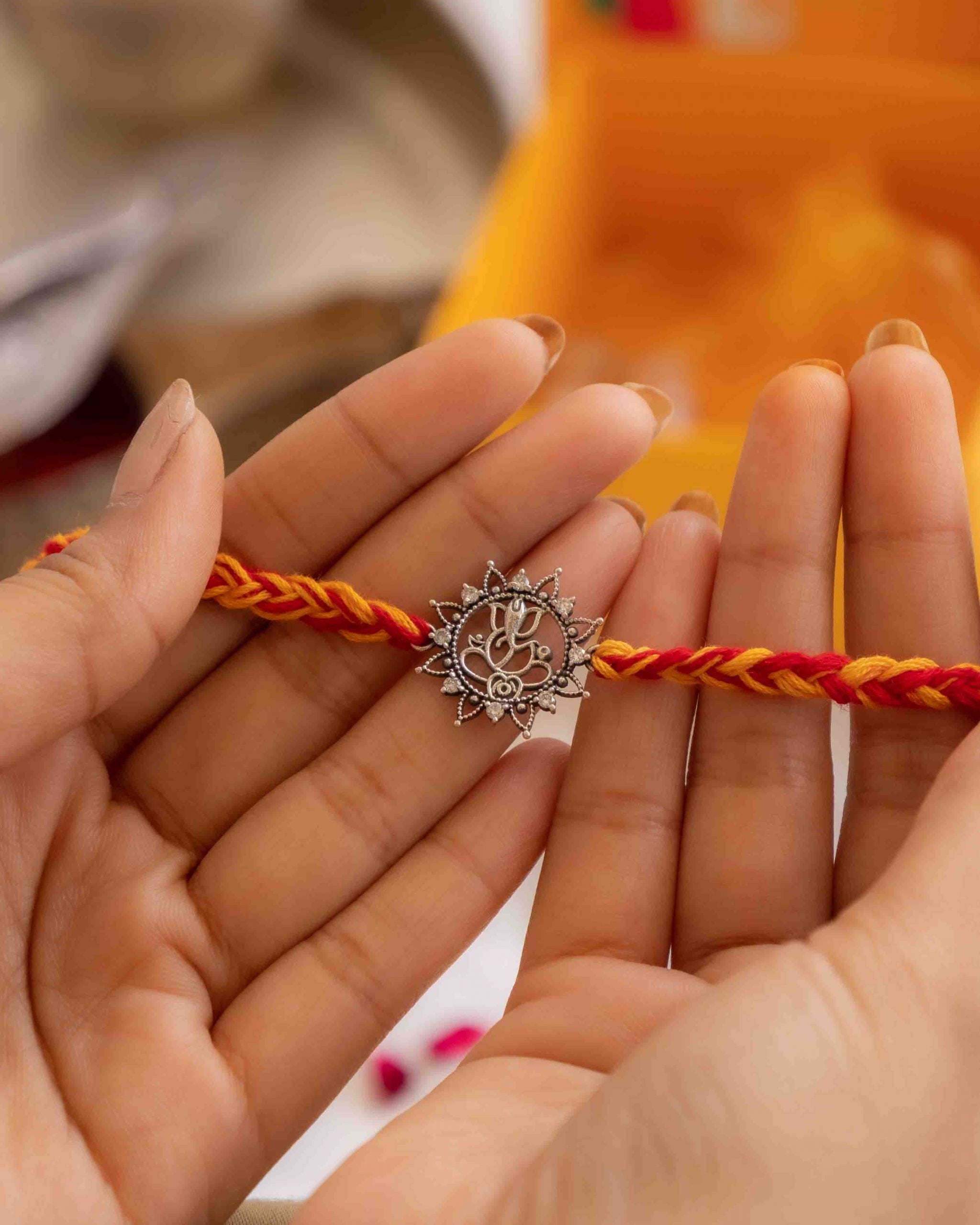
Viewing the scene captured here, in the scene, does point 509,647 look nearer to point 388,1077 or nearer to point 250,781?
point 250,781

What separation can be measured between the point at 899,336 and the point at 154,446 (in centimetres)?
57

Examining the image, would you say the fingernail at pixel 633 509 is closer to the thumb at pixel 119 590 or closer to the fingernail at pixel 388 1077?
the thumb at pixel 119 590

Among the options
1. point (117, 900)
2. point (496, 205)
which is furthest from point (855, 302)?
point (117, 900)

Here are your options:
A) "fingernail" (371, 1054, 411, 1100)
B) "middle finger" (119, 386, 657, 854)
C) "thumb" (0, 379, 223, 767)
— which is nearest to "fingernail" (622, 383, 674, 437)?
"middle finger" (119, 386, 657, 854)

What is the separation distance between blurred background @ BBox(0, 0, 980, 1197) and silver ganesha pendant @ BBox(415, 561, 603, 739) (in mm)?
689

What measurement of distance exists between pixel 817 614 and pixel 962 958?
31 cm

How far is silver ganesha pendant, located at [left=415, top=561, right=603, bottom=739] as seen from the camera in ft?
2.99

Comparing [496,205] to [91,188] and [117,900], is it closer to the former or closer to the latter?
[91,188]

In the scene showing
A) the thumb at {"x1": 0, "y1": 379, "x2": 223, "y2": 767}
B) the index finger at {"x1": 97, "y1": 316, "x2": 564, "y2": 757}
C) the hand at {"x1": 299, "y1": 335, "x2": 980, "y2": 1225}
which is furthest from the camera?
the index finger at {"x1": 97, "y1": 316, "x2": 564, "y2": 757}

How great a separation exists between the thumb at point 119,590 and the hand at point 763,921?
13.1 inches

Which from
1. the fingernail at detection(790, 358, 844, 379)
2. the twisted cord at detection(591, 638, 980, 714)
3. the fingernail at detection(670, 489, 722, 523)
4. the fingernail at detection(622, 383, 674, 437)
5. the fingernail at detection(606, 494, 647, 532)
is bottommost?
the twisted cord at detection(591, 638, 980, 714)

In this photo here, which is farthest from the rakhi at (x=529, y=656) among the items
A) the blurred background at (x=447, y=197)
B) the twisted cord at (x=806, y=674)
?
the blurred background at (x=447, y=197)

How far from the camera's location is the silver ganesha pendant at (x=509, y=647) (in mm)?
910

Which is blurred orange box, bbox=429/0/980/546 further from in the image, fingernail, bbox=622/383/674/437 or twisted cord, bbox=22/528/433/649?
twisted cord, bbox=22/528/433/649
